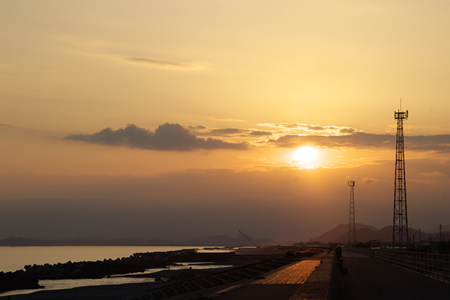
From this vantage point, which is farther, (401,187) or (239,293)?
(401,187)

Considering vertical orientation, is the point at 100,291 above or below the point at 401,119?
below

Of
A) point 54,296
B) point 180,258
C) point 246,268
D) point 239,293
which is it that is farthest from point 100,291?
point 180,258

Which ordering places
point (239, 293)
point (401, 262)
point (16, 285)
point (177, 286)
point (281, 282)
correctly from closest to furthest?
point (239, 293)
point (281, 282)
point (177, 286)
point (401, 262)
point (16, 285)

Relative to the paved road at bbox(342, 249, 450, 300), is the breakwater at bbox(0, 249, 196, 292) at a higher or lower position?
lower

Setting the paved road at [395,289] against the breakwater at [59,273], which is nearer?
the paved road at [395,289]

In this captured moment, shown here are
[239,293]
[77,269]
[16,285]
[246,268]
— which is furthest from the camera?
[77,269]

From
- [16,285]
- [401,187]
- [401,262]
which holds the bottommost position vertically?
[16,285]

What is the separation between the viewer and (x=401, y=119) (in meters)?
79.3

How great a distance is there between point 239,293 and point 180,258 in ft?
417

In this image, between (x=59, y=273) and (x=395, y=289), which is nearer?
(x=395, y=289)

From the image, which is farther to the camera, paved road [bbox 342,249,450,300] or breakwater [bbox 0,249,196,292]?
breakwater [bbox 0,249,196,292]

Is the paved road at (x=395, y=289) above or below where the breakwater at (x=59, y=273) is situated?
above

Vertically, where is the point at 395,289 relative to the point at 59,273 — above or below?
above

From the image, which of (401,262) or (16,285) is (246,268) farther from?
(16,285)
